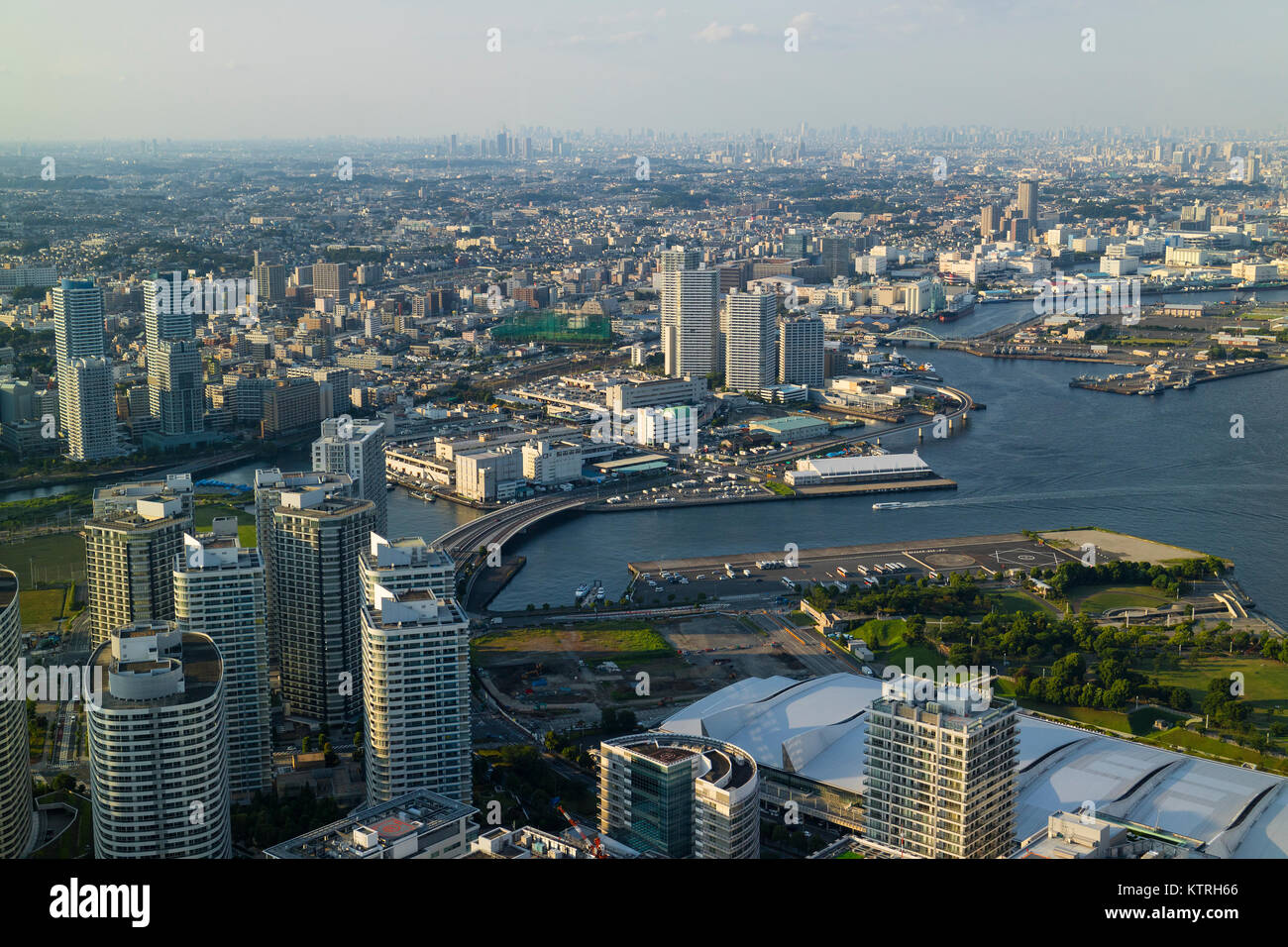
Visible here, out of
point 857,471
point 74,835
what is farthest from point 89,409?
point 74,835

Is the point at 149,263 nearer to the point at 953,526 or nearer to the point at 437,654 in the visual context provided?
the point at 953,526

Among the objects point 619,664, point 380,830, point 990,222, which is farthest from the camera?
point 990,222

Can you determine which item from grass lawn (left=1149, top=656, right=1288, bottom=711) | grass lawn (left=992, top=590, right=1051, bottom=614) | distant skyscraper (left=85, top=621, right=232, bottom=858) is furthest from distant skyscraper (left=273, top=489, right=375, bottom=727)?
grass lawn (left=1149, top=656, right=1288, bottom=711)

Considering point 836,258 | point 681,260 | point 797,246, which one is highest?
point 797,246

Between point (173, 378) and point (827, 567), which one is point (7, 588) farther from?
point (173, 378)

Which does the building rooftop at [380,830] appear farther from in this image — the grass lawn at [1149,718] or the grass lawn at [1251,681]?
the grass lawn at [1251,681]

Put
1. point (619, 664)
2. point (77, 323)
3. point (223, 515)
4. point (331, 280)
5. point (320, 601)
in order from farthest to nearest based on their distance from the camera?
point (331, 280)
point (77, 323)
point (223, 515)
point (619, 664)
point (320, 601)

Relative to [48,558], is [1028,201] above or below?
above
